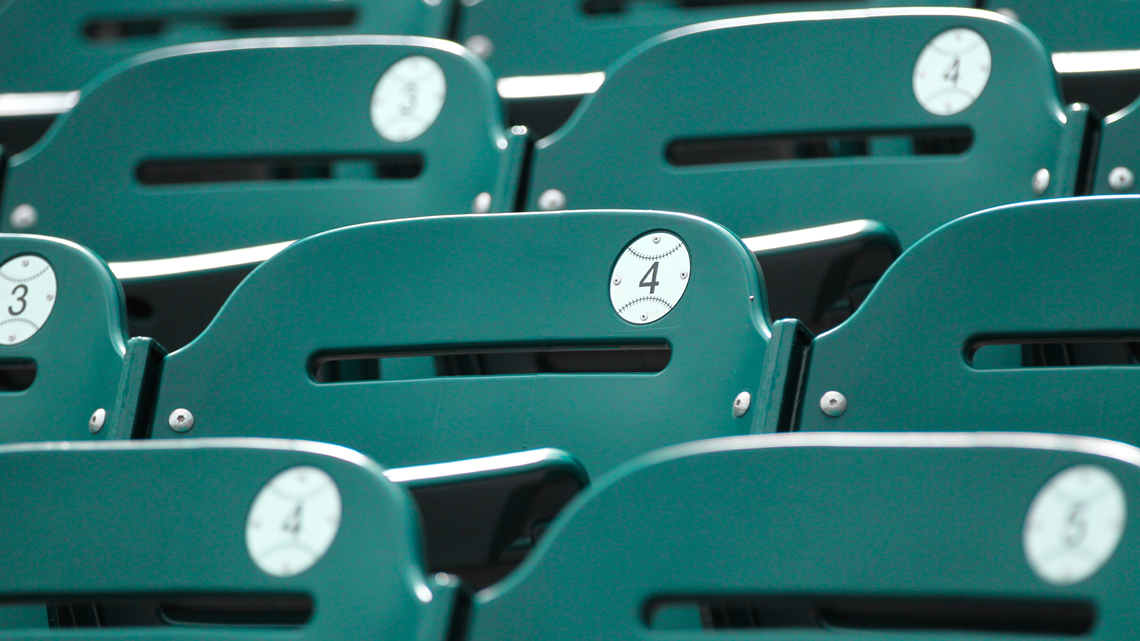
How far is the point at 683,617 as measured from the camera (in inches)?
19.2

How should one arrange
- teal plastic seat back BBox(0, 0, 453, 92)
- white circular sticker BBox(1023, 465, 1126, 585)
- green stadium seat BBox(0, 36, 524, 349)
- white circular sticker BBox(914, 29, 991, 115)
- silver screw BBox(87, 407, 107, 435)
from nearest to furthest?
white circular sticker BBox(1023, 465, 1126, 585), silver screw BBox(87, 407, 107, 435), white circular sticker BBox(914, 29, 991, 115), green stadium seat BBox(0, 36, 524, 349), teal plastic seat back BBox(0, 0, 453, 92)

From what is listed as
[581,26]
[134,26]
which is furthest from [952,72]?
[134,26]

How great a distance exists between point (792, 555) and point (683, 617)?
72mm

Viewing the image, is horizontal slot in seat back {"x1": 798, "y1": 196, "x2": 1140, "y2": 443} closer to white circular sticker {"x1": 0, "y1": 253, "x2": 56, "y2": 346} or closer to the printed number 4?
the printed number 4

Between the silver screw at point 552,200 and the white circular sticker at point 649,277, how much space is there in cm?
27

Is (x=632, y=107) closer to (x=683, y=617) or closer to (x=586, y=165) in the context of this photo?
(x=586, y=165)

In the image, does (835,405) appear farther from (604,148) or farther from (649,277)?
(604,148)

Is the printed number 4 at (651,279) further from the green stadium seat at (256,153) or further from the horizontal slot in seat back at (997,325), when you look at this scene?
the green stadium seat at (256,153)

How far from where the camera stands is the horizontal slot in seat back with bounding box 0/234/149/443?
0.76 metres

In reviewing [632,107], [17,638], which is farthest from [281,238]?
[17,638]

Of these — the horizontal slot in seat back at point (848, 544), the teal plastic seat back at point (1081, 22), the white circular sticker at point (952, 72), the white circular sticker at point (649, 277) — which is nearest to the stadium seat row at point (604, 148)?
the white circular sticker at point (952, 72)

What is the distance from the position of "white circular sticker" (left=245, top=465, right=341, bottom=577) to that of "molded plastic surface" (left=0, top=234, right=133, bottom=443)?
0.26m

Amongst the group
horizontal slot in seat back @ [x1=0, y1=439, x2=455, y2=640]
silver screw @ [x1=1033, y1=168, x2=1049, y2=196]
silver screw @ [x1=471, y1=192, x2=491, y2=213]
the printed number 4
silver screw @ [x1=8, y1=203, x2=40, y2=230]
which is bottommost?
horizontal slot in seat back @ [x1=0, y1=439, x2=455, y2=640]

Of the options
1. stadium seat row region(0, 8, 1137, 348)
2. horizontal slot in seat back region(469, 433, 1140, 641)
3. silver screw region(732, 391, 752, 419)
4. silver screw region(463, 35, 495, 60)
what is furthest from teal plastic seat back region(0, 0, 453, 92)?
horizontal slot in seat back region(469, 433, 1140, 641)
